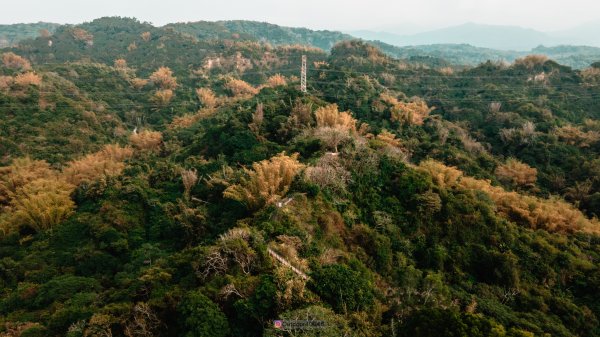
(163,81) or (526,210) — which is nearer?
(526,210)

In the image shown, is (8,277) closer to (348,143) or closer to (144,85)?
(348,143)

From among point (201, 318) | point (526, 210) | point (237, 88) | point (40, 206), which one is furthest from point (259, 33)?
point (201, 318)

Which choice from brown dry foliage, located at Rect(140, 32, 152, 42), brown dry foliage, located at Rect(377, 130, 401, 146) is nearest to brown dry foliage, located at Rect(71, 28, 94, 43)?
brown dry foliage, located at Rect(140, 32, 152, 42)

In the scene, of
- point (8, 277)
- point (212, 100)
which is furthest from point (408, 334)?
point (212, 100)

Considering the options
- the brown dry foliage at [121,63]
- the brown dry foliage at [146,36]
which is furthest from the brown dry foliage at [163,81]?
the brown dry foliage at [146,36]

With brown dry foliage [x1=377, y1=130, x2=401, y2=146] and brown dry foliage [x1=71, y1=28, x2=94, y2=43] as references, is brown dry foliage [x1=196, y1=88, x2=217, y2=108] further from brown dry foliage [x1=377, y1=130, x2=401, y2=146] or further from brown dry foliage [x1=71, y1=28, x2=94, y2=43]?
brown dry foliage [x1=71, y1=28, x2=94, y2=43]

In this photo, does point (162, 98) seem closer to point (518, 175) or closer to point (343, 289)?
point (518, 175)
